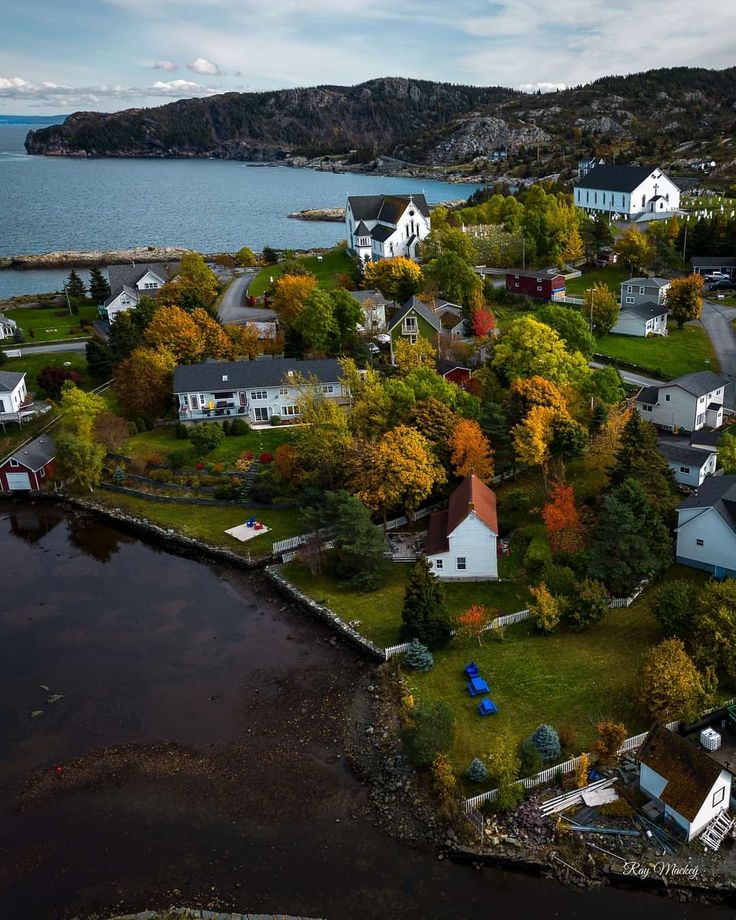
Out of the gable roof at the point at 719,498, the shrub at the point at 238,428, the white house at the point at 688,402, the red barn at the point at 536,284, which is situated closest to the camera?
the gable roof at the point at 719,498

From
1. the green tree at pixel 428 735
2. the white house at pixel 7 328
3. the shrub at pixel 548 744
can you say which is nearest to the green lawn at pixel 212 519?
the green tree at pixel 428 735

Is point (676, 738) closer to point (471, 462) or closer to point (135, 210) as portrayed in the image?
point (471, 462)

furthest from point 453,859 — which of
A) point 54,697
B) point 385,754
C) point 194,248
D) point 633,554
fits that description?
point 194,248

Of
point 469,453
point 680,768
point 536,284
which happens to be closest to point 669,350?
point 536,284

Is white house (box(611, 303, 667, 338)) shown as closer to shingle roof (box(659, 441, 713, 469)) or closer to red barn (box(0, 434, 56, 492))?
shingle roof (box(659, 441, 713, 469))

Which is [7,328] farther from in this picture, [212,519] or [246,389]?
[212,519]

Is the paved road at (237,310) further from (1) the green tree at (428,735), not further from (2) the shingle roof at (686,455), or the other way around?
(1) the green tree at (428,735)
